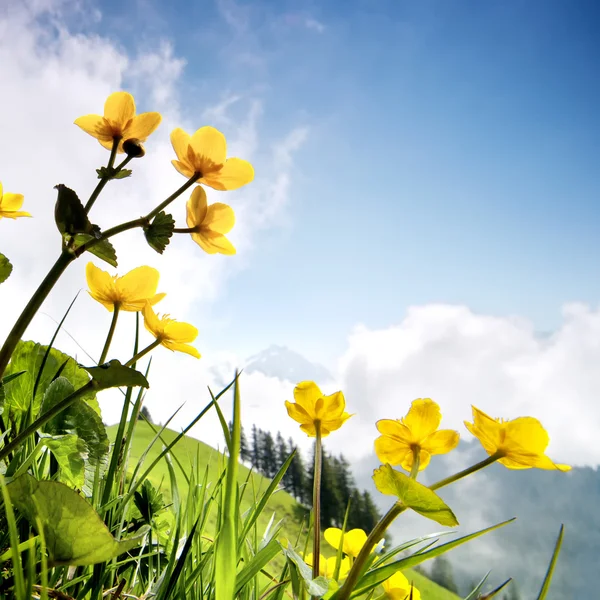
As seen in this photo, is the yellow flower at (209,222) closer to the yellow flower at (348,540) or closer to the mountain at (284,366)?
the yellow flower at (348,540)

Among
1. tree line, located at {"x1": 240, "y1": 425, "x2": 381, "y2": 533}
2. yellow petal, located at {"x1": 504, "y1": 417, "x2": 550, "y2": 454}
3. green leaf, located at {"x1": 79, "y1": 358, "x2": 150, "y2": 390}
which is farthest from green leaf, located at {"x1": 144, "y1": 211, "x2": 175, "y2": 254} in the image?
tree line, located at {"x1": 240, "y1": 425, "x2": 381, "y2": 533}

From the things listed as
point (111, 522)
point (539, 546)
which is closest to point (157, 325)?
point (111, 522)

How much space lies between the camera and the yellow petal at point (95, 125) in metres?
0.46

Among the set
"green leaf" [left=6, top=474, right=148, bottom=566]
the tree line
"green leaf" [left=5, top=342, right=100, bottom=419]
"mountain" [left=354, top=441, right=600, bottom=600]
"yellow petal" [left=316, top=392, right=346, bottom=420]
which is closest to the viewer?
"green leaf" [left=6, top=474, right=148, bottom=566]

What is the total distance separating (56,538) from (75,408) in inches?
8.4

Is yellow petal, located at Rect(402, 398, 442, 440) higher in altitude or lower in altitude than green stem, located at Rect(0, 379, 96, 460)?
higher

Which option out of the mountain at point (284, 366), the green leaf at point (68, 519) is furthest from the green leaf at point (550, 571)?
the mountain at point (284, 366)

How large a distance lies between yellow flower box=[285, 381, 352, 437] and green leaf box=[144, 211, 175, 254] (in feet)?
0.74

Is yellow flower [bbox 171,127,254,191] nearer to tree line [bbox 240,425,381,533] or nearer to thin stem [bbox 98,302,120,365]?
thin stem [bbox 98,302,120,365]

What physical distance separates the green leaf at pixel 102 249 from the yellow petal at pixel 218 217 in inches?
4.2

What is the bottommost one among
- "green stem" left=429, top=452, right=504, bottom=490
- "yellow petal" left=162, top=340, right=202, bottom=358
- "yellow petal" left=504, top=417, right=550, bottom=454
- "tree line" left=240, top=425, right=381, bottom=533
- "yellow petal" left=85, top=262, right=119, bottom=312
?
"green stem" left=429, top=452, right=504, bottom=490

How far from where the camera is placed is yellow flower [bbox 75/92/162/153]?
0.46 meters

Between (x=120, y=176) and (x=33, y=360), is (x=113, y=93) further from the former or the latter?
(x=33, y=360)

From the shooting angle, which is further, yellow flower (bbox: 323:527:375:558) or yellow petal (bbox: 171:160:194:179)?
yellow flower (bbox: 323:527:375:558)
